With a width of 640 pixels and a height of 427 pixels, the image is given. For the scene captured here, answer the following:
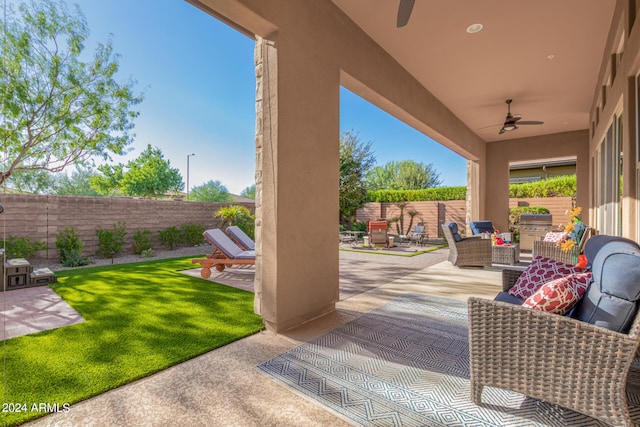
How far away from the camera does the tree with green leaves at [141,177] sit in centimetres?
2543

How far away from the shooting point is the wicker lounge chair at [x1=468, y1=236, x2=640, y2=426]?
147cm

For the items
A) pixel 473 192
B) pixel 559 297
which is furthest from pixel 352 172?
pixel 559 297

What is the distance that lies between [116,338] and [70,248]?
5.34m

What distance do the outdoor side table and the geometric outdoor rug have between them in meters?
4.31

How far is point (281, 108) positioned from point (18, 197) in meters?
6.60

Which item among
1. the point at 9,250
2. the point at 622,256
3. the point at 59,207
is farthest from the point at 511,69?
the point at 9,250

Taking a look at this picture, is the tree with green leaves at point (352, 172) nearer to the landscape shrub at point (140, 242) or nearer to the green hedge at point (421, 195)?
the green hedge at point (421, 195)

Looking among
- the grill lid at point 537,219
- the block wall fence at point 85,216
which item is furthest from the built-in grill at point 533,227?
the block wall fence at point 85,216

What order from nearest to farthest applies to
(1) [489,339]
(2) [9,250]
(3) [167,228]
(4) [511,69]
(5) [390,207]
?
(1) [489,339]
(4) [511,69]
(2) [9,250]
(3) [167,228]
(5) [390,207]

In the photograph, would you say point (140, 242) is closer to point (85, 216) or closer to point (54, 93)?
point (85, 216)

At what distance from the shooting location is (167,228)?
8664 millimetres

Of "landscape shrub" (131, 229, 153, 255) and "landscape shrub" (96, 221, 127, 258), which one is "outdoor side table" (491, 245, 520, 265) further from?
"landscape shrub" (96, 221, 127, 258)

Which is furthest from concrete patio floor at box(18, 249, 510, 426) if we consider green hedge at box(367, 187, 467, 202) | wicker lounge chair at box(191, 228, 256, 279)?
green hedge at box(367, 187, 467, 202)

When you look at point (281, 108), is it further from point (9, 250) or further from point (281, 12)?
point (9, 250)
